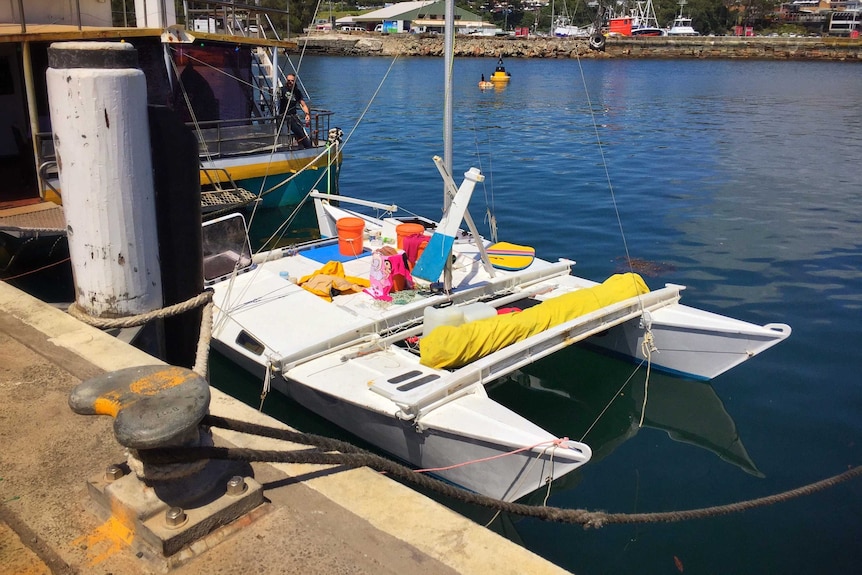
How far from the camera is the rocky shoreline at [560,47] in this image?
3615 inches

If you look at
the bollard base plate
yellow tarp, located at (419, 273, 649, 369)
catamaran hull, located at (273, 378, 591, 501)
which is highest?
the bollard base plate

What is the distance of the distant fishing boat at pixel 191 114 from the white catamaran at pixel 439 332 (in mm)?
4279

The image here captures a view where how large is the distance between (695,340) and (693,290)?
12.7 ft

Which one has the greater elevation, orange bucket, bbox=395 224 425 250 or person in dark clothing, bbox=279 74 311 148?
person in dark clothing, bbox=279 74 311 148

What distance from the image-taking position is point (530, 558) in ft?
10.2

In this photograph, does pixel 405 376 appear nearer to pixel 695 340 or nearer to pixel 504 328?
pixel 504 328

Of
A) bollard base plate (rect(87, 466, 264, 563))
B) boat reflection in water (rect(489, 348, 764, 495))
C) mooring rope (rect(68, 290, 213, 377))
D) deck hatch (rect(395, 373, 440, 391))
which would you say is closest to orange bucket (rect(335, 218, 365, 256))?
boat reflection in water (rect(489, 348, 764, 495))

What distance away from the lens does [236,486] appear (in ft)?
10.4

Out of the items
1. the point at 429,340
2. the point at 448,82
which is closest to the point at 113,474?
the point at 429,340

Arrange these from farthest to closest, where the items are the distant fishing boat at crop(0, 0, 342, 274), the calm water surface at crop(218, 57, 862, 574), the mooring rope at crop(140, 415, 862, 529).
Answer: the distant fishing boat at crop(0, 0, 342, 274) < the calm water surface at crop(218, 57, 862, 574) < the mooring rope at crop(140, 415, 862, 529)

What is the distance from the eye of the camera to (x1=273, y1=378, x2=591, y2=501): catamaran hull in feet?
18.6

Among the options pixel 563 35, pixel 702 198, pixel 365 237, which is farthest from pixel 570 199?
pixel 563 35

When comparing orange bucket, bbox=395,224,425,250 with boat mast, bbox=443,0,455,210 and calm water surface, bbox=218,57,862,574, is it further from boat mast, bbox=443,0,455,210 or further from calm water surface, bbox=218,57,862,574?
calm water surface, bbox=218,57,862,574

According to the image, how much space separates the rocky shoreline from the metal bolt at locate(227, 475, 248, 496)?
9308 centimetres
